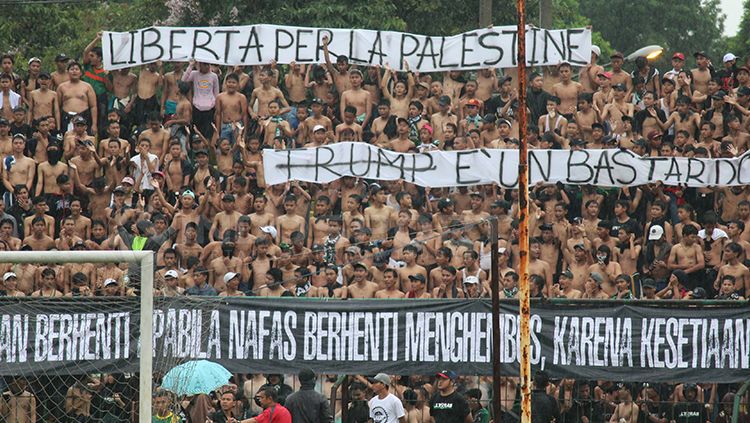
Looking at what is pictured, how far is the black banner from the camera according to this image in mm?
15000

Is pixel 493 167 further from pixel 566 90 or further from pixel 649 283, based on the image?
pixel 649 283

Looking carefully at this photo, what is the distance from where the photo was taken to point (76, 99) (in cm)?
2075

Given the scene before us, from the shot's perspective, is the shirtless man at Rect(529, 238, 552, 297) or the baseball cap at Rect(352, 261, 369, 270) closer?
the baseball cap at Rect(352, 261, 369, 270)

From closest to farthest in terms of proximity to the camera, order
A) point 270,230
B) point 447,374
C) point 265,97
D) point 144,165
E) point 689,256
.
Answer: point 447,374 → point 689,256 → point 270,230 → point 144,165 → point 265,97

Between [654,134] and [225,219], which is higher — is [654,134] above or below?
above

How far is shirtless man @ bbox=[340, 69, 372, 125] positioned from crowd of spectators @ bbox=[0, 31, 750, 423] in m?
0.02

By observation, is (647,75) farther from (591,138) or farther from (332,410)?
(332,410)

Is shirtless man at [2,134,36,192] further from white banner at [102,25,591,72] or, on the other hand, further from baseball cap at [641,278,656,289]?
baseball cap at [641,278,656,289]

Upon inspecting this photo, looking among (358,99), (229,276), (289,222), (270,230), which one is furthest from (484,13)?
(229,276)

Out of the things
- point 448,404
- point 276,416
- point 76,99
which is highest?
point 76,99

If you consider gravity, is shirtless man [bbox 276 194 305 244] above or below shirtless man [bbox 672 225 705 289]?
above

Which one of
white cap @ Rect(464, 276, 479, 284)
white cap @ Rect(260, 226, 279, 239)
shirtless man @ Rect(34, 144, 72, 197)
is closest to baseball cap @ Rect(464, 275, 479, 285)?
white cap @ Rect(464, 276, 479, 284)

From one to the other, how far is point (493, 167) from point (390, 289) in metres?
2.84

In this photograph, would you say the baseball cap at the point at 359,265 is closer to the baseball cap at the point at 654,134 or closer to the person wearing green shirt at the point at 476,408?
the person wearing green shirt at the point at 476,408
